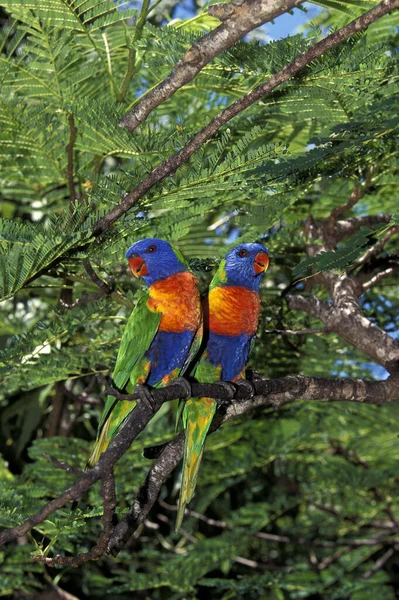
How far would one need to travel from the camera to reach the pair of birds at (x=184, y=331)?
1.11 meters

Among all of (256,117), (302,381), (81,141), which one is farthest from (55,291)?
(302,381)

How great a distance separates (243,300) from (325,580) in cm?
146

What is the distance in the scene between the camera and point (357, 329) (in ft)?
4.37

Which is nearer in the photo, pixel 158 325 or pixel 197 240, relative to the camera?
pixel 158 325

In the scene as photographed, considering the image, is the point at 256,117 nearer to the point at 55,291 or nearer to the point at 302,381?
the point at 302,381

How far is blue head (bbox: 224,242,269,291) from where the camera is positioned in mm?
1174

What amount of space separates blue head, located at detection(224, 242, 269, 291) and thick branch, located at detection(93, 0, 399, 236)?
1.02 ft

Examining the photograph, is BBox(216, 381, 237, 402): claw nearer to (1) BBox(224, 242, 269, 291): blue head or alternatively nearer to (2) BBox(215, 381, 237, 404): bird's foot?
(2) BBox(215, 381, 237, 404): bird's foot

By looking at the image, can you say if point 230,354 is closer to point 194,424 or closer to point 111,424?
point 194,424

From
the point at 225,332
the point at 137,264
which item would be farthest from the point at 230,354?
the point at 137,264

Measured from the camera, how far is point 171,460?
1.16 meters

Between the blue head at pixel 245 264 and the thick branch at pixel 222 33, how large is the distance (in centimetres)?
44

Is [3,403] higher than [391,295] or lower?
lower

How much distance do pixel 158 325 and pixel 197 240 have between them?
22.8 inches
